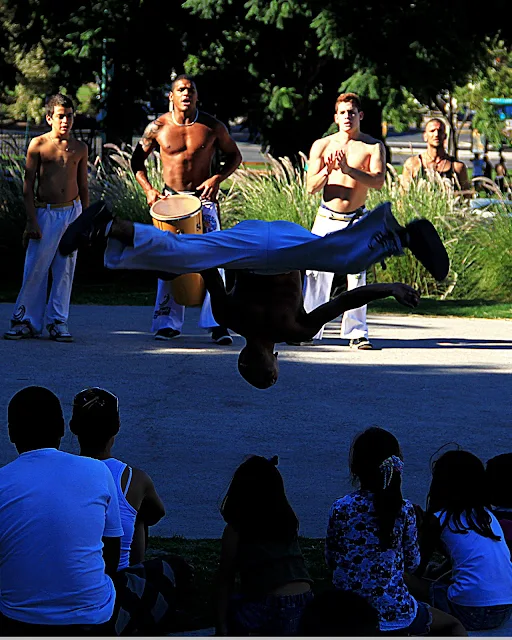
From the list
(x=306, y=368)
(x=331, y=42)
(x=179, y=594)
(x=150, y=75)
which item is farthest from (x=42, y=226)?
(x=150, y=75)

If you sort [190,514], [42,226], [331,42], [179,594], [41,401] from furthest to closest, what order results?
[331,42] < [42,226] < [190,514] < [179,594] < [41,401]

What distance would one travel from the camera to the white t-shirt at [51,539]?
3881mm

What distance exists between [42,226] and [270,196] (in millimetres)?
4807

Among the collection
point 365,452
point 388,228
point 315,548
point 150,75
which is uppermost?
point 150,75

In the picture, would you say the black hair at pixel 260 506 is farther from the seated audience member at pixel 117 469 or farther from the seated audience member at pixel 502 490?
the seated audience member at pixel 502 490

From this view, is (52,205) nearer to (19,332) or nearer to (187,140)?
(19,332)

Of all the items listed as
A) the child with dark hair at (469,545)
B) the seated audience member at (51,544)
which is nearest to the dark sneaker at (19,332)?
the child with dark hair at (469,545)

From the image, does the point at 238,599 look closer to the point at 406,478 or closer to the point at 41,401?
the point at 41,401

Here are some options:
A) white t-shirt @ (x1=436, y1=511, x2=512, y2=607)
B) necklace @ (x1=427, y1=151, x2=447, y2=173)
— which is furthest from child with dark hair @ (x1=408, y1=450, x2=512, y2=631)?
necklace @ (x1=427, y1=151, x2=447, y2=173)

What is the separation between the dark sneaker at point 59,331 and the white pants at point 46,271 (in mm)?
41

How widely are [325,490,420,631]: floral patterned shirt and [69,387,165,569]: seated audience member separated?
2.68ft

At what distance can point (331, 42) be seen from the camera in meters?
18.4

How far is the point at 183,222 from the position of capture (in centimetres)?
821

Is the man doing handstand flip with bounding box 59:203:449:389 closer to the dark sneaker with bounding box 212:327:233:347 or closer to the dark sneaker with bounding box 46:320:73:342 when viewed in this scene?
the dark sneaker with bounding box 212:327:233:347
